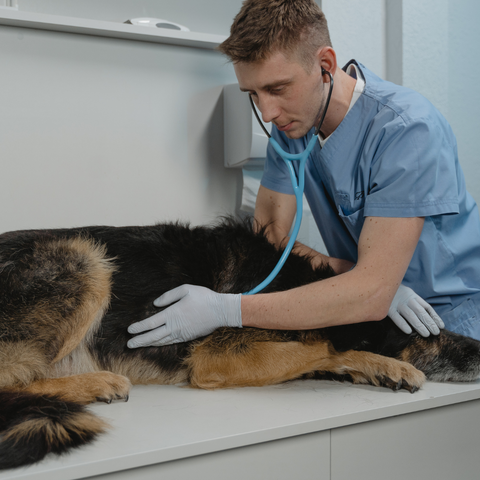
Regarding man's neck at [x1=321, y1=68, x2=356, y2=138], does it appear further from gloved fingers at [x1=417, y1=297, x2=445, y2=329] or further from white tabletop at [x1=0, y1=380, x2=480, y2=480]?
white tabletop at [x1=0, y1=380, x2=480, y2=480]

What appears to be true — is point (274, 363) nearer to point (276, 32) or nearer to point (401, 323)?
point (401, 323)

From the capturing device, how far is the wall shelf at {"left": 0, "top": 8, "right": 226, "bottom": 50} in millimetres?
1658

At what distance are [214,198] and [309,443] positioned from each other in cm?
138

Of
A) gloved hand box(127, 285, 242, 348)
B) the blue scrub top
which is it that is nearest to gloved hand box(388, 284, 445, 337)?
the blue scrub top

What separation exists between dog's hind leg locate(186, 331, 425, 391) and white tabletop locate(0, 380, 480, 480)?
28 mm

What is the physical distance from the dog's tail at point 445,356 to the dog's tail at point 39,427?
2.55 ft

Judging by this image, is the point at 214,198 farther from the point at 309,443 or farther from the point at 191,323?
the point at 309,443

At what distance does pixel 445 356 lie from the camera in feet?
3.77

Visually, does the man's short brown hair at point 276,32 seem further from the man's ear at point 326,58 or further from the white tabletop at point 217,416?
the white tabletop at point 217,416

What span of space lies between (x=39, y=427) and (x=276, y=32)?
97 cm

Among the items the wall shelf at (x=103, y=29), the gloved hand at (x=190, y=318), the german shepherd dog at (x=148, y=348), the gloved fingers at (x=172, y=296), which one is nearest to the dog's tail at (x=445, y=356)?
the german shepherd dog at (x=148, y=348)

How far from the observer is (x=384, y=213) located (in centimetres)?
114

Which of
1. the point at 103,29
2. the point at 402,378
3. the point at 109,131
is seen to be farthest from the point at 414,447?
the point at 103,29

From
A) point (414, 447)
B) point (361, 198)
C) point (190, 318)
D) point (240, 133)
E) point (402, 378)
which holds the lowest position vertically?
point (414, 447)
